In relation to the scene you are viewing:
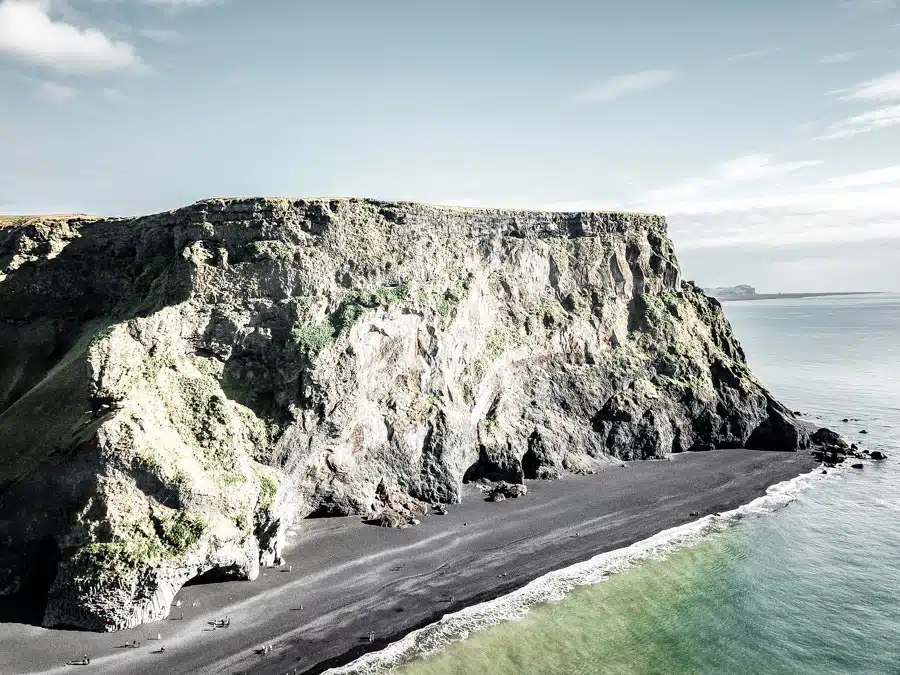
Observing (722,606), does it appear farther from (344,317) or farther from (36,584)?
(36,584)

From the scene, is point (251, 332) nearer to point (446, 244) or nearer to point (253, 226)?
point (253, 226)

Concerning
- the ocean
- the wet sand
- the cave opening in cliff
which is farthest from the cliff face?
the ocean

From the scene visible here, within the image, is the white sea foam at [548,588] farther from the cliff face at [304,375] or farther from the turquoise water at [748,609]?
the cliff face at [304,375]

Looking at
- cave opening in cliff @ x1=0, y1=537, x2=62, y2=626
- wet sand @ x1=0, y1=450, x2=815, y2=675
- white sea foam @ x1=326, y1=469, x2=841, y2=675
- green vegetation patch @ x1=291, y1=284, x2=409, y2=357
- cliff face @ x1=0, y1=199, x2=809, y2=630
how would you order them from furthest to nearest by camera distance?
green vegetation patch @ x1=291, y1=284, x2=409, y2=357 → cliff face @ x1=0, y1=199, x2=809, y2=630 → cave opening in cliff @ x1=0, y1=537, x2=62, y2=626 → white sea foam @ x1=326, y1=469, x2=841, y2=675 → wet sand @ x1=0, y1=450, x2=815, y2=675

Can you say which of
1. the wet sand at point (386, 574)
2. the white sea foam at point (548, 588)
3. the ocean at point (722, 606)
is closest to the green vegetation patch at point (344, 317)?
the wet sand at point (386, 574)

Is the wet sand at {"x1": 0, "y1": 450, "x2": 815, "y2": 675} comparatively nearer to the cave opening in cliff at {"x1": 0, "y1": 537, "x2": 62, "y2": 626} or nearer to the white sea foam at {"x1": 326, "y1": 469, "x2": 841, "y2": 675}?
the white sea foam at {"x1": 326, "y1": 469, "x2": 841, "y2": 675}

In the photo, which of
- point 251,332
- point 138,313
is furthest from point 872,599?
point 138,313
